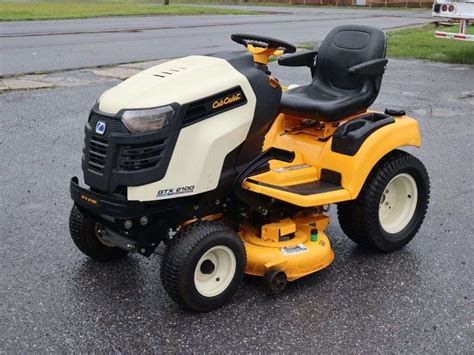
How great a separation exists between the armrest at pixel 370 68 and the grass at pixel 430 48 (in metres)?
8.65

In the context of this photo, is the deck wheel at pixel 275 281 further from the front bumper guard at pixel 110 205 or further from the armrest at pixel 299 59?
the armrest at pixel 299 59

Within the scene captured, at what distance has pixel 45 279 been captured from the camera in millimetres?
3578

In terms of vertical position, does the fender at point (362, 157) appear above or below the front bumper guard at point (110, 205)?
above

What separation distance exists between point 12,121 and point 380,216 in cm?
464

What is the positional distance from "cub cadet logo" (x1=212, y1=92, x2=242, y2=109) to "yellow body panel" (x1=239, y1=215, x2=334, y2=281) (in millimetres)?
738

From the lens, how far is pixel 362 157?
3568mm

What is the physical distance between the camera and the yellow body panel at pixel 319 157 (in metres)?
3.42

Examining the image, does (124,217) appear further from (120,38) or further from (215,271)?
(120,38)

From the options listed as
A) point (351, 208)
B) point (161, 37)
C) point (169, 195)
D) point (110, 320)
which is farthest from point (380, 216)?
point (161, 37)

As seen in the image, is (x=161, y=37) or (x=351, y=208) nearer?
(x=351, y=208)

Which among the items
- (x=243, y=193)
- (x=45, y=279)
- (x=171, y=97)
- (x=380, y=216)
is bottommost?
(x=45, y=279)

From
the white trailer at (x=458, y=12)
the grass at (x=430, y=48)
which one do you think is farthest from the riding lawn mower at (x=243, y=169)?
the grass at (x=430, y=48)

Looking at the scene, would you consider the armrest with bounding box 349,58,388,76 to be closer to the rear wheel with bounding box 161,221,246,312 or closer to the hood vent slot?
the hood vent slot

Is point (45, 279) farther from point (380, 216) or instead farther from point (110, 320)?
point (380, 216)
